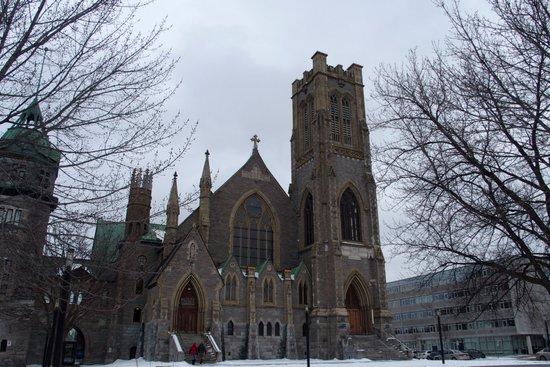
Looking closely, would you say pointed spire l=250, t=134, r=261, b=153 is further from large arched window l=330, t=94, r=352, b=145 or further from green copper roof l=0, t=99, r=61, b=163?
green copper roof l=0, t=99, r=61, b=163

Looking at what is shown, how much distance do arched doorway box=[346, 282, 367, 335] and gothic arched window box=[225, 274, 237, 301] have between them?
32.5ft

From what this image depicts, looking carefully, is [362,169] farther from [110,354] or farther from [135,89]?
[135,89]

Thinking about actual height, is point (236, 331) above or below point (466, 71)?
below

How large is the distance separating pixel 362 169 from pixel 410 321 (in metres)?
53.0

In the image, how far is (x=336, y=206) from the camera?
4053 cm

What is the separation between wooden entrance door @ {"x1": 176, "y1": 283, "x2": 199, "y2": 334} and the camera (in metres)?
33.4

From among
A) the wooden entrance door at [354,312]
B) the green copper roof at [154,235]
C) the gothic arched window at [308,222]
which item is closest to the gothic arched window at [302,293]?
the wooden entrance door at [354,312]

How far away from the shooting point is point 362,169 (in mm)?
44531

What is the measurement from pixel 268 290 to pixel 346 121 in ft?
61.9

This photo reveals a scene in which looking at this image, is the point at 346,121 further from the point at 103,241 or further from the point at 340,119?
the point at 103,241

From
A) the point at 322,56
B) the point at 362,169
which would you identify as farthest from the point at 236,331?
the point at 322,56

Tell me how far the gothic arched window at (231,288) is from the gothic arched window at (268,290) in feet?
8.39

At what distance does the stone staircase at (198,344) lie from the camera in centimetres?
2941

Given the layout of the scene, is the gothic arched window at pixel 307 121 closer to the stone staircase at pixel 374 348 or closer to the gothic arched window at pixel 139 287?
the stone staircase at pixel 374 348
